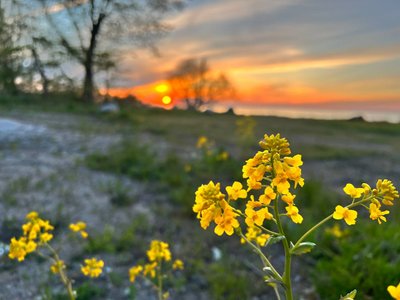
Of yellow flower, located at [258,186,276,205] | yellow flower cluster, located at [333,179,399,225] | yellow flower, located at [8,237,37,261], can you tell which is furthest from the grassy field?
yellow flower, located at [258,186,276,205]

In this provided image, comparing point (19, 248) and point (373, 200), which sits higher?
point (373, 200)

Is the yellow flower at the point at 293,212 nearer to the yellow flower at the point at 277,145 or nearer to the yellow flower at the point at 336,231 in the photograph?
the yellow flower at the point at 277,145

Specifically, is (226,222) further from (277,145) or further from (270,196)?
(277,145)

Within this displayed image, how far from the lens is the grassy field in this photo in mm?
4113

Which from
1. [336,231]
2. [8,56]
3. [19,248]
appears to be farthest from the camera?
[8,56]

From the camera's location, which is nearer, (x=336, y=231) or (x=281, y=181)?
(x=281, y=181)

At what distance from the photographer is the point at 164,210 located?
5539 mm

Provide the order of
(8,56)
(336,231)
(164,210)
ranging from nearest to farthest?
(336,231) → (164,210) → (8,56)

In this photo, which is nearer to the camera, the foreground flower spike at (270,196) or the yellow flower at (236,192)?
the foreground flower spike at (270,196)

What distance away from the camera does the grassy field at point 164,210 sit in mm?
4113

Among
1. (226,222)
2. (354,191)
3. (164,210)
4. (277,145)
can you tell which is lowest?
(164,210)

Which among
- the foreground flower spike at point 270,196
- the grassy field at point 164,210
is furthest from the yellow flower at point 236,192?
the grassy field at point 164,210

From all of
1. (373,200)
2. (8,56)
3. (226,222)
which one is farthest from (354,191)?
(8,56)

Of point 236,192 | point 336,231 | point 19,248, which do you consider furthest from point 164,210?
point 236,192
